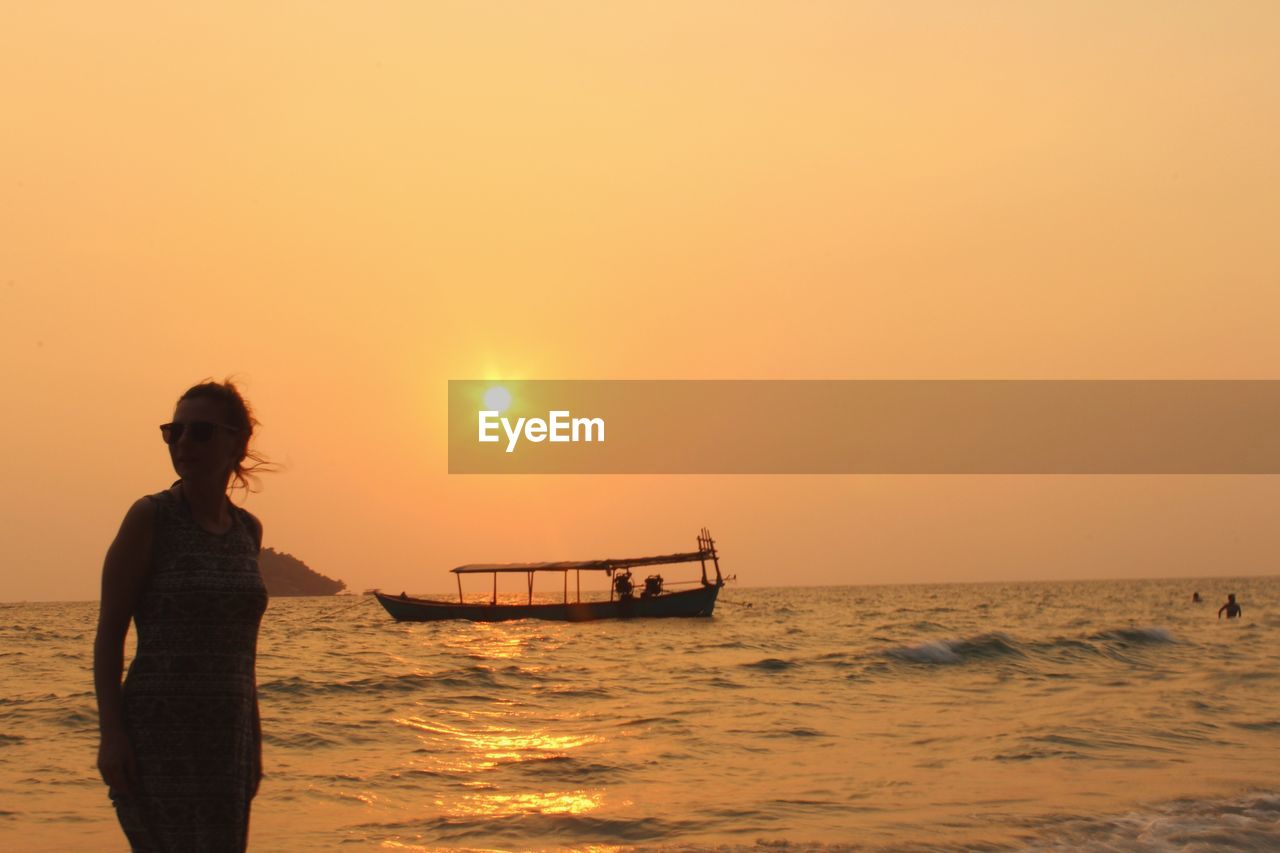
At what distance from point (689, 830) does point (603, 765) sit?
3253 mm

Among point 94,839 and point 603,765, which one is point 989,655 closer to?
point 603,765

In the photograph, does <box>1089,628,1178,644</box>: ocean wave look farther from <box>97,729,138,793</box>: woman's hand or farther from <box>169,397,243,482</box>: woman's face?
<box>97,729,138,793</box>: woman's hand

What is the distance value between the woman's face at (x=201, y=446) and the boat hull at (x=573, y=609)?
47.7 meters

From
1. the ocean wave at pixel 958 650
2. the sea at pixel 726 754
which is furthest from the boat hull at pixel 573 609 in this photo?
the sea at pixel 726 754

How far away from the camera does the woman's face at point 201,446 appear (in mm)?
3812

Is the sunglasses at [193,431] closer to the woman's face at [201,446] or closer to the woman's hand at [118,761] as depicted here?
the woman's face at [201,446]

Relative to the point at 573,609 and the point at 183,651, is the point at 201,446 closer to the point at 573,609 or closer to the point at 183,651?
the point at 183,651

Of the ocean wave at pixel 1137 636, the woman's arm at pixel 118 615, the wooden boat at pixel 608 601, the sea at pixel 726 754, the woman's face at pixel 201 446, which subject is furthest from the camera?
the wooden boat at pixel 608 601

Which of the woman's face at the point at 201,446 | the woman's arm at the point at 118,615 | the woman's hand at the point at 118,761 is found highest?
the woman's face at the point at 201,446

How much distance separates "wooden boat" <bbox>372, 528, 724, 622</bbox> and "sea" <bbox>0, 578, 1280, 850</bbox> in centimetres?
2175

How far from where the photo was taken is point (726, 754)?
1317 centimetres

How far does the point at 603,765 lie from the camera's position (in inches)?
493

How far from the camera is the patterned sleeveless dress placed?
368cm

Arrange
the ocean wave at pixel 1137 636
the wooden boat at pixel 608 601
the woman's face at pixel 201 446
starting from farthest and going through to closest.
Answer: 1. the wooden boat at pixel 608 601
2. the ocean wave at pixel 1137 636
3. the woman's face at pixel 201 446
